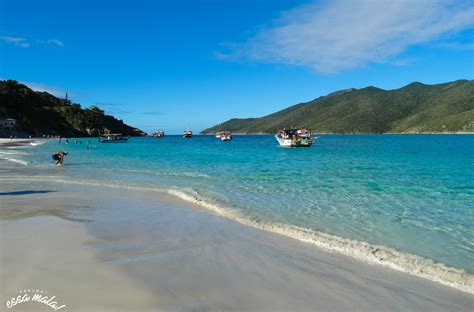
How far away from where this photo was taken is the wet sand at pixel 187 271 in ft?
16.5

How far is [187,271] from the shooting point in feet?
20.4

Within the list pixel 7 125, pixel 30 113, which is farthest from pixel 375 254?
pixel 30 113

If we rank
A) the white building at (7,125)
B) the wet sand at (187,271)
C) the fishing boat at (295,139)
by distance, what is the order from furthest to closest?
1. the white building at (7,125)
2. the fishing boat at (295,139)
3. the wet sand at (187,271)

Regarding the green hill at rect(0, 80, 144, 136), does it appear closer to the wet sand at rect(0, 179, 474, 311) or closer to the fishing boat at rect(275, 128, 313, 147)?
the fishing boat at rect(275, 128, 313, 147)

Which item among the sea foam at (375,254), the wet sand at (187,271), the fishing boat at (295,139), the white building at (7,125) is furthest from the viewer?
the white building at (7,125)

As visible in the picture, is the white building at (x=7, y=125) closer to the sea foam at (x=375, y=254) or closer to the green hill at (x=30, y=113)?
the green hill at (x=30, y=113)

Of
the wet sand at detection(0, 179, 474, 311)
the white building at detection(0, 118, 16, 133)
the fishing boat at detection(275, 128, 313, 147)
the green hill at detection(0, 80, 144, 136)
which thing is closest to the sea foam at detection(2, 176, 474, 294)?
the wet sand at detection(0, 179, 474, 311)

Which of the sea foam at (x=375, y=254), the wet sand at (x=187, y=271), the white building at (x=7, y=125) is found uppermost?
the white building at (x=7, y=125)

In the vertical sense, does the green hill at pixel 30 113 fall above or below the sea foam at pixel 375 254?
above

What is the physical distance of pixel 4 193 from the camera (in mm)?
15484

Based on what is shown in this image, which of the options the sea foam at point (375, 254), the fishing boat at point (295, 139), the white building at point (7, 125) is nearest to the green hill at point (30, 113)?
the white building at point (7, 125)

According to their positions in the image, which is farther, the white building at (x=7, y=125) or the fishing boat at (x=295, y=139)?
the white building at (x=7, y=125)

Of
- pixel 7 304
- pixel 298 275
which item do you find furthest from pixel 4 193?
pixel 298 275

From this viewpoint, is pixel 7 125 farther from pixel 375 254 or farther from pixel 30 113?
pixel 375 254
